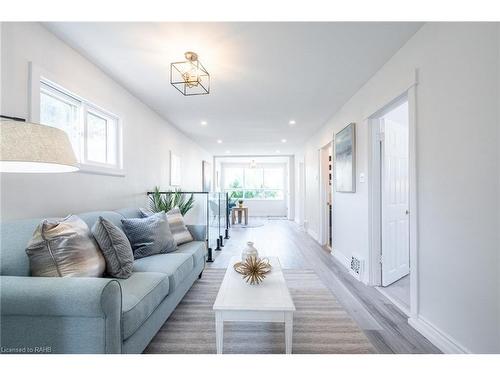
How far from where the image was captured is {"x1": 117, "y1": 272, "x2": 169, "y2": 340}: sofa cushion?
1.28 meters

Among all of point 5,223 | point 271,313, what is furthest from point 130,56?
point 271,313

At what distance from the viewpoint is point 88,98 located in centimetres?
239

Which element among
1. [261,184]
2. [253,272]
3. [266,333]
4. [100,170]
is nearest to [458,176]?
[253,272]

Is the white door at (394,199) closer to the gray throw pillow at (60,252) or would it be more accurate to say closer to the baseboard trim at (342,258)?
the baseboard trim at (342,258)

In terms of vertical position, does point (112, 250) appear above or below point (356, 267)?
above

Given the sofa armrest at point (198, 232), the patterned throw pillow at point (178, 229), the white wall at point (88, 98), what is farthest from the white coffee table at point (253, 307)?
the white wall at point (88, 98)

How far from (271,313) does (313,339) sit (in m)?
0.61

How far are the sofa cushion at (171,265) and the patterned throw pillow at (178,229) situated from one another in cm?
44

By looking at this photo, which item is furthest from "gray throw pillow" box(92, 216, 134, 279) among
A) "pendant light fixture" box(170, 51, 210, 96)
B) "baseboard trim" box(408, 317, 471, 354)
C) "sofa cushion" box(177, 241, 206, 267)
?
"baseboard trim" box(408, 317, 471, 354)

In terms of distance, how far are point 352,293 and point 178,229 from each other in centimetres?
211

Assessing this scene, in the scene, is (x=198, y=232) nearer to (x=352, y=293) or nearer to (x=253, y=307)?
(x=253, y=307)

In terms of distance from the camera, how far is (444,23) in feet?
5.34

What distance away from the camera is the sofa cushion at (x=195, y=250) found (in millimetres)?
Result: 2453

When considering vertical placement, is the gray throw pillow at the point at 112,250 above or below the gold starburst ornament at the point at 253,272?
above
